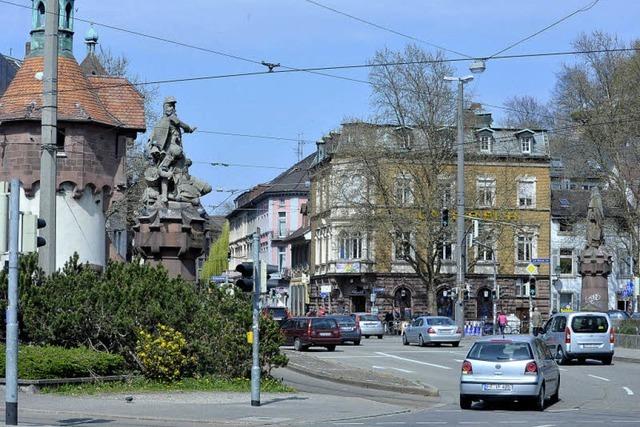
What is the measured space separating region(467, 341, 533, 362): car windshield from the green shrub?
7.19 metres

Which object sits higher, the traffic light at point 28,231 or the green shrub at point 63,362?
the traffic light at point 28,231

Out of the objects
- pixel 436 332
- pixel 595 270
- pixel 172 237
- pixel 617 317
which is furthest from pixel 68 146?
pixel 617 317

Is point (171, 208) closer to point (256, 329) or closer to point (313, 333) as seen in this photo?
point (256, 329)

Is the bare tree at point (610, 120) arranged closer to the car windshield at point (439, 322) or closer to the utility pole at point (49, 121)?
the car windshield at point (439, 322)

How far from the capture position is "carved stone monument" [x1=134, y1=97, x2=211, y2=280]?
2984cm

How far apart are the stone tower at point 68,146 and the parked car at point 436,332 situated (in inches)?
587

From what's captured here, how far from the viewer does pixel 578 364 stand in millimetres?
40125

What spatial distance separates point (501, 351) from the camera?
78.1ft

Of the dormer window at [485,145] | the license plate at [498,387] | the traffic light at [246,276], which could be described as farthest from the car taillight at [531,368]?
the dormer window at [485,145]

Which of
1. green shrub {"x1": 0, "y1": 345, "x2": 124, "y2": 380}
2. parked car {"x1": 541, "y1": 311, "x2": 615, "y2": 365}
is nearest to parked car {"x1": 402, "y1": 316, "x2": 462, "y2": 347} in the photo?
parked car {"x1": 541, "y1": 311, "x2": 615, "y2": 365}

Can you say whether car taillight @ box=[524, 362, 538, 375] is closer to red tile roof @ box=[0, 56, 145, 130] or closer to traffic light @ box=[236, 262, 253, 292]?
traffic light @ box=[236, 262, 253, 292]

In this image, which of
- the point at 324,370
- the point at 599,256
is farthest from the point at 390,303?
the point at 324,370

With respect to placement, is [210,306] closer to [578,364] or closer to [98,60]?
[578,364]

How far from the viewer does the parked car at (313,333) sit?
4731 centimetres
